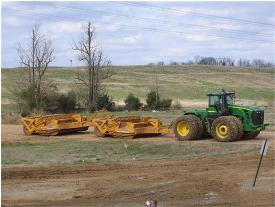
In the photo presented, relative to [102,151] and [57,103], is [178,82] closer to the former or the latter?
[57,103]

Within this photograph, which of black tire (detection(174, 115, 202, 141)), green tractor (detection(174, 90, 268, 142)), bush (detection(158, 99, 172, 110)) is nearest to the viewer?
green tractor (detection(174, 90, 268, 142))

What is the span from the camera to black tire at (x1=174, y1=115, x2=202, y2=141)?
2094 centimetres

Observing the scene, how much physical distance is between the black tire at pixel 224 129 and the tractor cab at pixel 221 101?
45 cm

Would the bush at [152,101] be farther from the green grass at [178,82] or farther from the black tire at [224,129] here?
the black tire at [224,129]

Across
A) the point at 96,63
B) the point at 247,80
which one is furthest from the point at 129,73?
the point at 96,63

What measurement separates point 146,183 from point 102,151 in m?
5.66

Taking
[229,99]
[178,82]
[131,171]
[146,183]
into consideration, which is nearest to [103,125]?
[229,99]

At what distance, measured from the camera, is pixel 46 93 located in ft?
148

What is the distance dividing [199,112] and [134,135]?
9.21ft

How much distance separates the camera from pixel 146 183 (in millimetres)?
12812

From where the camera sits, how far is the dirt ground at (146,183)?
11.1 m

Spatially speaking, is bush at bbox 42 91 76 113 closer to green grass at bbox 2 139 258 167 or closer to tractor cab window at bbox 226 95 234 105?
green grass at bbox 2 139 258 167

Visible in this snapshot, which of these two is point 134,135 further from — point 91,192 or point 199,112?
point 91,192

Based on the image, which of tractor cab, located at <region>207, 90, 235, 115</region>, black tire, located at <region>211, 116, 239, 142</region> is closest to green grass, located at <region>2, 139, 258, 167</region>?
black tire, located at <region>211, 116, 239, 142</region>
